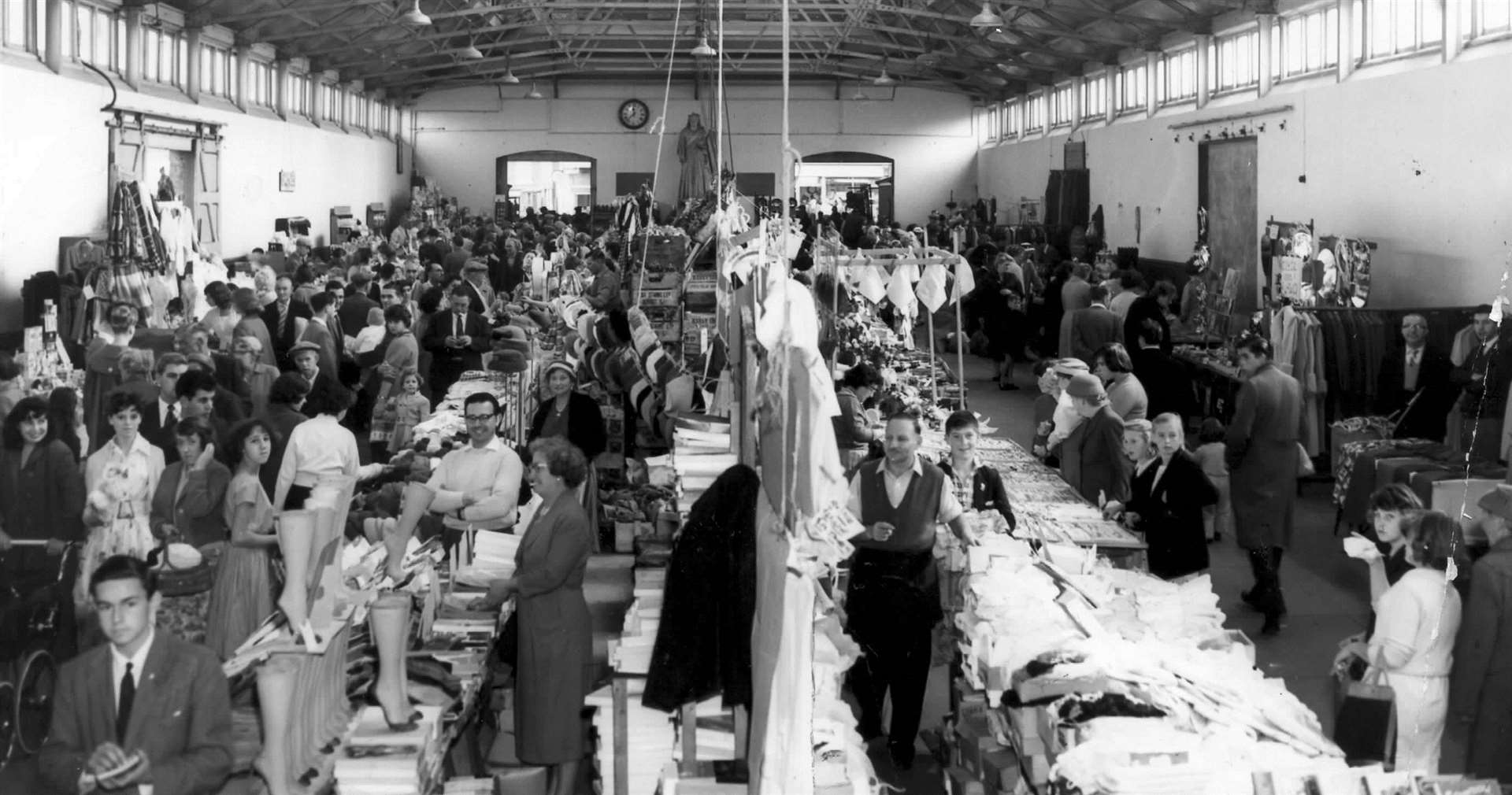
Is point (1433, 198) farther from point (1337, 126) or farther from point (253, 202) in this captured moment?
point (253, 202)

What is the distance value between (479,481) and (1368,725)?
9.37ft

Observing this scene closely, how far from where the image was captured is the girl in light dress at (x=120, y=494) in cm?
471

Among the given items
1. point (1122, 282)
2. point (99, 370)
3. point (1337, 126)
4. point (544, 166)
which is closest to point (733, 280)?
point (99, 370)

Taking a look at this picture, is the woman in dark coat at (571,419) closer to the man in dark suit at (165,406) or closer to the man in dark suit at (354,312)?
the man in dark suit at (165,406)

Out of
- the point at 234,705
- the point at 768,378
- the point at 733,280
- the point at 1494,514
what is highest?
the point at 733,280

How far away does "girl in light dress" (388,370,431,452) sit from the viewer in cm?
776

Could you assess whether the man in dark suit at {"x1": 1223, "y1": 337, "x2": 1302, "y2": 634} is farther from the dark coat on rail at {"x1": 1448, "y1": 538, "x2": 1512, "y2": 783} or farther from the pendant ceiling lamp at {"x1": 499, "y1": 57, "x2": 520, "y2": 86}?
the pendant ceiling lamp at {"x1": 499, "y1": 57, "x2": 520, "y2": 86}

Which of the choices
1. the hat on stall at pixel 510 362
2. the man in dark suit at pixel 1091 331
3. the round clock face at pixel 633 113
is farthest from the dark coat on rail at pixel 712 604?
the round clock face at pixel 633 113

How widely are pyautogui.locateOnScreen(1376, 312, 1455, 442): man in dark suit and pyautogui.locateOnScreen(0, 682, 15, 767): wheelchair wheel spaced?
24.4 ft

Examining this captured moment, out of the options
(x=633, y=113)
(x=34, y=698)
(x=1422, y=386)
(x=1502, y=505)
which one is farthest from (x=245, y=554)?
(x=633, y=113)

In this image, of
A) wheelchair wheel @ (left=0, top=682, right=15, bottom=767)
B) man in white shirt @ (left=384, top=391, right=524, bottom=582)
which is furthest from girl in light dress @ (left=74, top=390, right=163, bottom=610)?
man in white shirt @ (left=384, top=391, right=524, bottom=582)

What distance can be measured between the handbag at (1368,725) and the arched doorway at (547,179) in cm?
2388

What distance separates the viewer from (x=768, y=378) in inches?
130

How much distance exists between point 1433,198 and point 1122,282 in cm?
220
